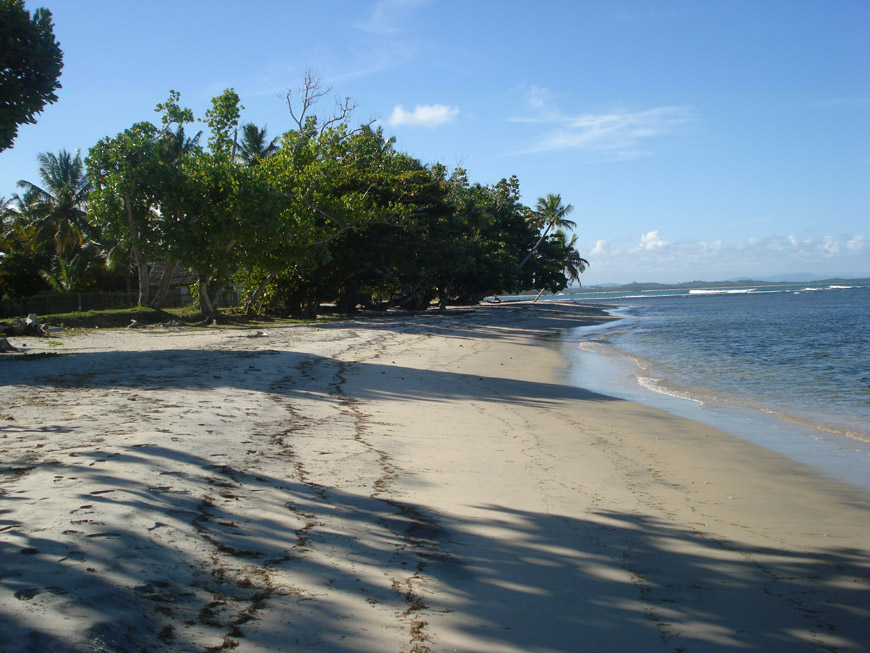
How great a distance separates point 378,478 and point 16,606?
278 cm

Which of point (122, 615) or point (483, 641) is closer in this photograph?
point (122, 615)

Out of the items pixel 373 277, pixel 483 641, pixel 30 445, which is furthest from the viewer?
pixel 373 277

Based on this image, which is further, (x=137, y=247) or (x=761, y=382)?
(x=137, y=247)

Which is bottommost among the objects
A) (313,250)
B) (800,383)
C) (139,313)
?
(800,383)

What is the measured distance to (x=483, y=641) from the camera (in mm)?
2670

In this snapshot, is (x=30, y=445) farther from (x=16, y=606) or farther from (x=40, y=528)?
(x=16, y=606)

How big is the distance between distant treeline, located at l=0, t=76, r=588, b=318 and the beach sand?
47.4 feet

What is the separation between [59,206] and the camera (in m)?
35.3

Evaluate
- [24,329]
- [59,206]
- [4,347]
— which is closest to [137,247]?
[24,329]

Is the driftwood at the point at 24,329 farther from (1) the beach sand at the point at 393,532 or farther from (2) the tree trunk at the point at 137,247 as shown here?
(1) the beach sand at the point at 393,532

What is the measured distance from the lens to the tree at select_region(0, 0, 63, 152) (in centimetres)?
1161

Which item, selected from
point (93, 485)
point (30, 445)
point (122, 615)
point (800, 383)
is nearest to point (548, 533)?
point (122, 615)

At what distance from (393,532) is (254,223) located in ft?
62.1

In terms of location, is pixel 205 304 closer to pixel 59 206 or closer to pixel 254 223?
pixel 254 223
